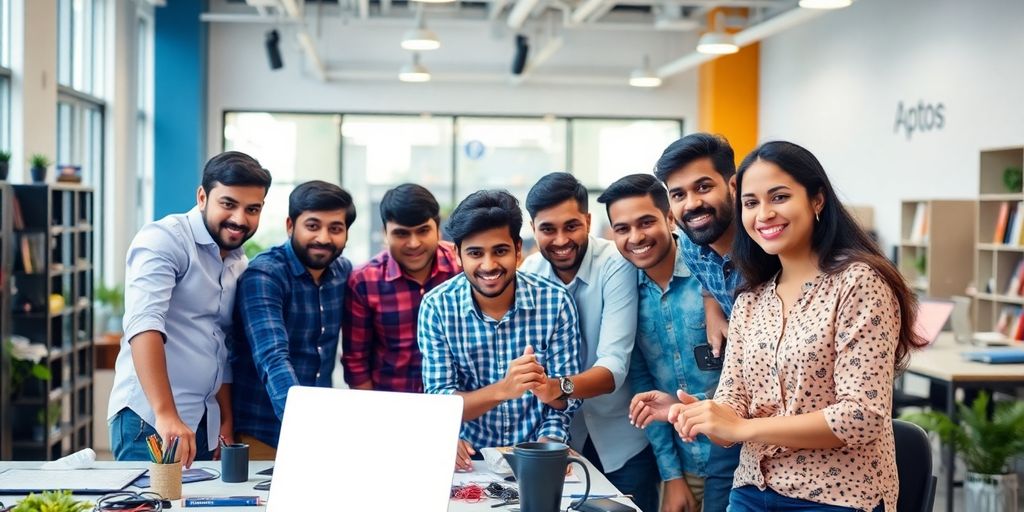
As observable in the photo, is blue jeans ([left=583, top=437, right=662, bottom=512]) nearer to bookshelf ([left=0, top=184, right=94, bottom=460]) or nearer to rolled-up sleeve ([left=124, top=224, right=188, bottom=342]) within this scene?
rolled-up sleeve ([left=124, top=224, right=188, bottom=342])

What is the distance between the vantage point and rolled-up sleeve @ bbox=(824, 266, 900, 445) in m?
2.09

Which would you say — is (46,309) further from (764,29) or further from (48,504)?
(764,29)

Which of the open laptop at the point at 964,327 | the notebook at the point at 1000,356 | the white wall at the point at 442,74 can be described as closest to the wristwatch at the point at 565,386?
the notebook at the point at 1000,356

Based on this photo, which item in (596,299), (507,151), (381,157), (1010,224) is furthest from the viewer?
(507,151)

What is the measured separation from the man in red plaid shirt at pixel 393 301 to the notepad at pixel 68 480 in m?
0.93

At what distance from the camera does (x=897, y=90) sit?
968 cm

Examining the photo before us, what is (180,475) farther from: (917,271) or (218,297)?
(917,271)

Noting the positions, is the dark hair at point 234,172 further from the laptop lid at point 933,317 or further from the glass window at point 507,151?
the glass window at point 507,151

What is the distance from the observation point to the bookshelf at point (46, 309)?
6.20 metres

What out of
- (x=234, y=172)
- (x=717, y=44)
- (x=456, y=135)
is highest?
(x=717, y=44)

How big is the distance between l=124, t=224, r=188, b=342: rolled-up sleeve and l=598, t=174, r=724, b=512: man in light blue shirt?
1273mm

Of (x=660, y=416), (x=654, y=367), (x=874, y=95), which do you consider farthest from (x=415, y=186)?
(x=874, y=95)

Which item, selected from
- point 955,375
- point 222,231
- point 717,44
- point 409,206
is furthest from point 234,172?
point 717,44

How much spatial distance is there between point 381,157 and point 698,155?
36.5 ft
